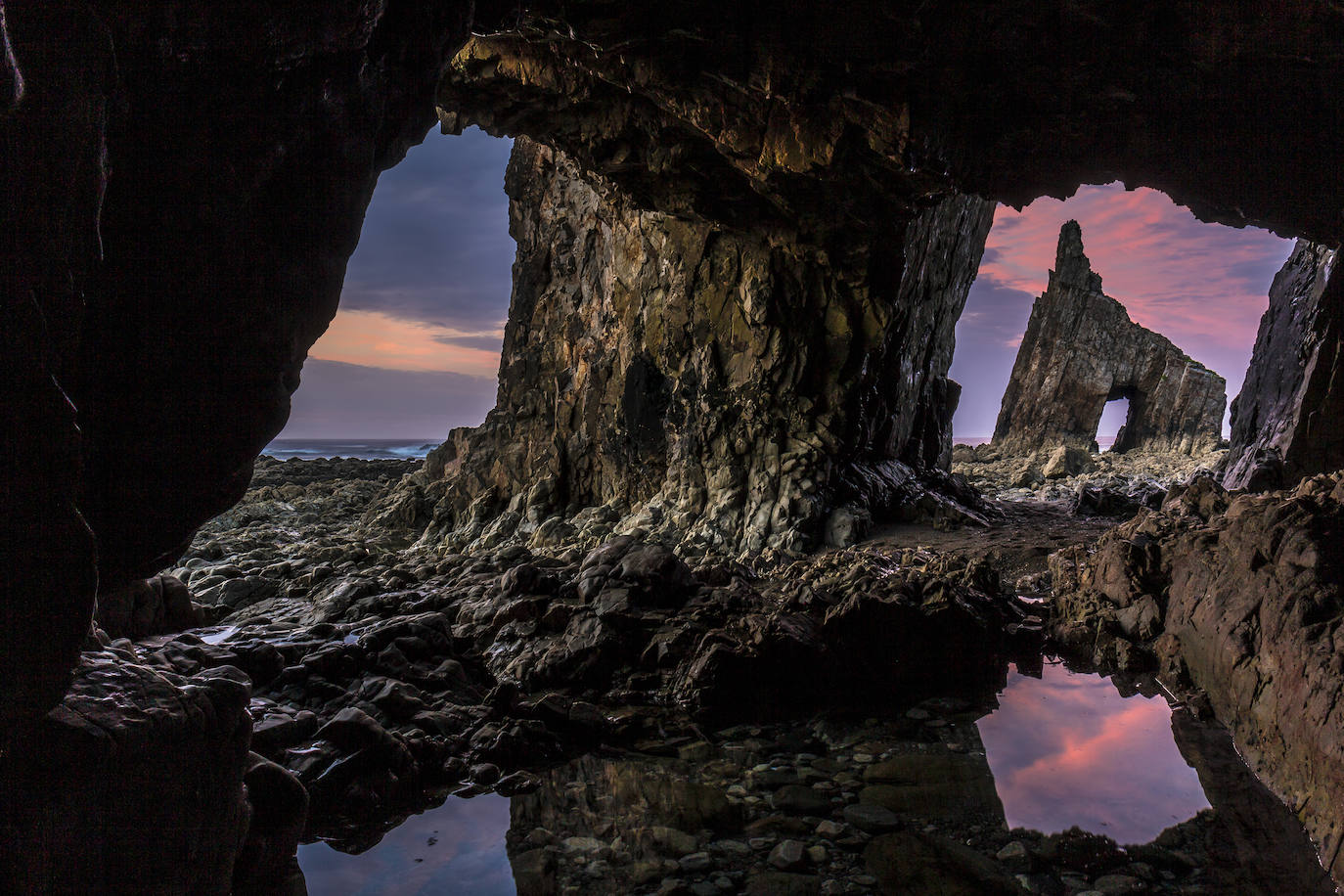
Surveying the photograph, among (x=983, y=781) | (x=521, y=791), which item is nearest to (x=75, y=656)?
(x=521, y=791)

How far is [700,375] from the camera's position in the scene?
44.4ft

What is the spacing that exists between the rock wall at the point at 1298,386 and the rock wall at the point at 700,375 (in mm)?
6272

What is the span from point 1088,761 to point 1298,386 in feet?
38.6

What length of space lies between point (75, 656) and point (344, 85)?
3.04 meters

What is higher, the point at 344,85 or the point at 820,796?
the point at 344,85

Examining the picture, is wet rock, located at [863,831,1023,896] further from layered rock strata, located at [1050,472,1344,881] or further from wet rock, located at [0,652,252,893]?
wet rock, located at [0,652,252,893]

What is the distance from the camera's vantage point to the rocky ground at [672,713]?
3551 mm

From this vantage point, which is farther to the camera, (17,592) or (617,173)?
(617,173)

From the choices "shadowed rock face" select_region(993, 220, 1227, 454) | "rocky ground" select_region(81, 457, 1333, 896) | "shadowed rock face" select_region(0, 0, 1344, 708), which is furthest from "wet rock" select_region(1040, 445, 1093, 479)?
"rocky ground" select_region(81, 457, 1333, 896)

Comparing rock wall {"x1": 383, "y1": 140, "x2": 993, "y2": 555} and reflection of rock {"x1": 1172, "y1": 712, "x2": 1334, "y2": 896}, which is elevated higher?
rock wall {"x1": 383, "y1": 140, "x2": 993, "y2": 555}

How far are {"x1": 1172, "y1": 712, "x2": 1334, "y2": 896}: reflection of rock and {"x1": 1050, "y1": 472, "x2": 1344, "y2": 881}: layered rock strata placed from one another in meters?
0.09

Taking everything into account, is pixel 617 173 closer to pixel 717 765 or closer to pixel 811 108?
pixel 811 108

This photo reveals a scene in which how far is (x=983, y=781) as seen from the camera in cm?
439

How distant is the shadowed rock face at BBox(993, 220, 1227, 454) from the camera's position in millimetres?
33156
